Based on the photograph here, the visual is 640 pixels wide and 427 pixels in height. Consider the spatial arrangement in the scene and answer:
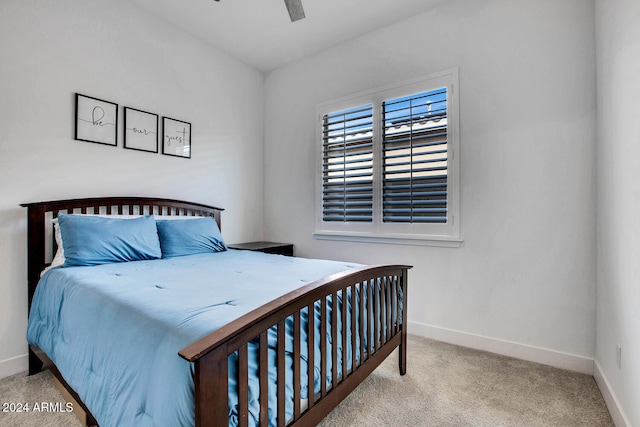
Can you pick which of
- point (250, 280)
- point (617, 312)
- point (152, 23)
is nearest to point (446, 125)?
point (617, 312)

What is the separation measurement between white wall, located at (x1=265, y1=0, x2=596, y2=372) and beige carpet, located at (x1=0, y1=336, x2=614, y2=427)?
0.31m

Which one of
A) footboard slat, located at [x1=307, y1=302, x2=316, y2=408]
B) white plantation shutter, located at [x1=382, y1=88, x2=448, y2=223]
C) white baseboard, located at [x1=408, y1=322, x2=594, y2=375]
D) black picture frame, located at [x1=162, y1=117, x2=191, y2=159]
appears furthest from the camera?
black picture frame, located at [x1=162, y1=117, x2=191, y2=159]

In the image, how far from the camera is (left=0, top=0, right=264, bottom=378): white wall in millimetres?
2135

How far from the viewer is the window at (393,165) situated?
8.80 feet

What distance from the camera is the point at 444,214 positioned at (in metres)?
2.69

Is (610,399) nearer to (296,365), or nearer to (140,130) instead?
(296,365)

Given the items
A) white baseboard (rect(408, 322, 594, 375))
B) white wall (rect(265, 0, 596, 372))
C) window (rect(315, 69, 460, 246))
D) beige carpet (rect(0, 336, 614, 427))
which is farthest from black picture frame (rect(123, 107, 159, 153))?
white baseboard (rect(408, 322, 594, 375))

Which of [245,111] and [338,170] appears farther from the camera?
[245,111]

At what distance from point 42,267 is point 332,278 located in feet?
6.90

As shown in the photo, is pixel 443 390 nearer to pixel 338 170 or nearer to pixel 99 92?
pixel 338 170

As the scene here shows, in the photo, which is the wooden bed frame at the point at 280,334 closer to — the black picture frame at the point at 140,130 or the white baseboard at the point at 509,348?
the black picture frame at the point at 140,130

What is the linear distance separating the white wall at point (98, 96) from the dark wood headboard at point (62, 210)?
88 millimetres

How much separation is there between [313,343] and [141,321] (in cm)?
67

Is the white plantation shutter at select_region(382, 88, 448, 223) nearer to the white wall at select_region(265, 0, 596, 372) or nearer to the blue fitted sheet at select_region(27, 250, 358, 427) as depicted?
the white wall at select_region(265, 0, 596, 372)
